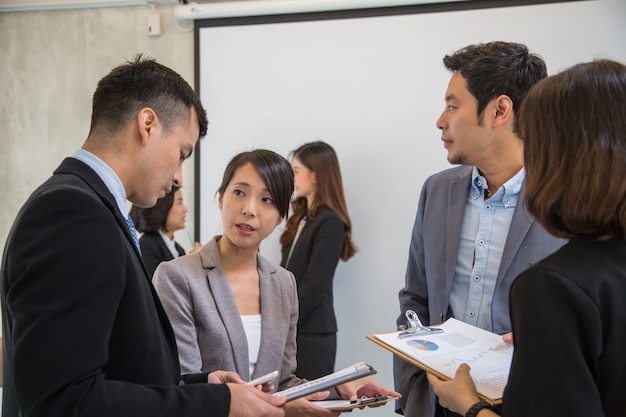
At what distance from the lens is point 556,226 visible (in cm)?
98

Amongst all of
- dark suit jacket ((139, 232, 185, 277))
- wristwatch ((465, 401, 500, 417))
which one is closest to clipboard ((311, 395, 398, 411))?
wristwatch ((465, 401, 500, 417))

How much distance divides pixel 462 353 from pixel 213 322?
720 mm

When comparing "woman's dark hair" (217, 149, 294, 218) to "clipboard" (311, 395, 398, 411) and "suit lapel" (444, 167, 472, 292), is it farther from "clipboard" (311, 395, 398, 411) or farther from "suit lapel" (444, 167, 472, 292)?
"clipboard" (311, 395, 398, 411)

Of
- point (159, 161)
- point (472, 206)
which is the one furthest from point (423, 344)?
point (159, 161)

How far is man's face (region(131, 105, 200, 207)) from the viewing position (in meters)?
1.19

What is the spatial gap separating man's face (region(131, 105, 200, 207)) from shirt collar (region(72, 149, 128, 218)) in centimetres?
5

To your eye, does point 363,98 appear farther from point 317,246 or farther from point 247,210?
point 247,210

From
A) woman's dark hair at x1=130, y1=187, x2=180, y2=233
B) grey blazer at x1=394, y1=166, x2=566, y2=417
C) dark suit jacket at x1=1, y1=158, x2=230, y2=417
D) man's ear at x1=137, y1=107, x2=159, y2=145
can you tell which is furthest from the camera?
woman's dark hair at x1=130, y1=187, x2=180, y2=233

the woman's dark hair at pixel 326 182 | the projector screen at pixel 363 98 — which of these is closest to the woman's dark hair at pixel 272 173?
the woman's dark hair at pixel 326 182

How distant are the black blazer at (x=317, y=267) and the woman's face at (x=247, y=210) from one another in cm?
113

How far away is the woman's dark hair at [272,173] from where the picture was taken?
1.91m

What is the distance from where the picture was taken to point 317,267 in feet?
10.0

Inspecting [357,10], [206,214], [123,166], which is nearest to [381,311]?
[206,214]

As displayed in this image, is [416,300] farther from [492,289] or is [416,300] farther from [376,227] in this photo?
[376,227]
